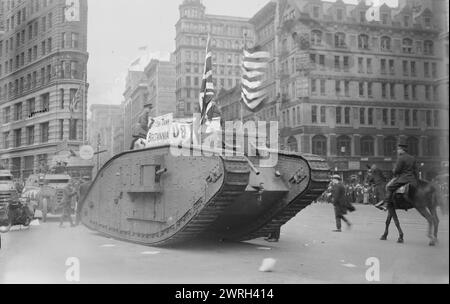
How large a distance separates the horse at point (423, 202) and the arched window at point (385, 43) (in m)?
1.48

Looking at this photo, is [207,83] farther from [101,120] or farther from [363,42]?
[363,42]

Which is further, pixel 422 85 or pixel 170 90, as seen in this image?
pixel 170 90

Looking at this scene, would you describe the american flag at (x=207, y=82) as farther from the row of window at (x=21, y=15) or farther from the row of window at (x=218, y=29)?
the row of window at (x=21, y=15)

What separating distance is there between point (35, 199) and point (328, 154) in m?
11.7

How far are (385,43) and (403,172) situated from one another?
5.47 feet

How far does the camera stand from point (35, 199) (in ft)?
51.9

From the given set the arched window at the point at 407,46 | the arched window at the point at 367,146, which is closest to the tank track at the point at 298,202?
the arched window at the point at 367,146

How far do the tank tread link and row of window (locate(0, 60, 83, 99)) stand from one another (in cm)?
227

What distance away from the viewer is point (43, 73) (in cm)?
688

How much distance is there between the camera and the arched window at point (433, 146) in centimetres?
454

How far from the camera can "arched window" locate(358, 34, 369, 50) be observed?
5543 mm

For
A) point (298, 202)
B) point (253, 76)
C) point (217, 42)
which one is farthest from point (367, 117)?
point (298, 202)
